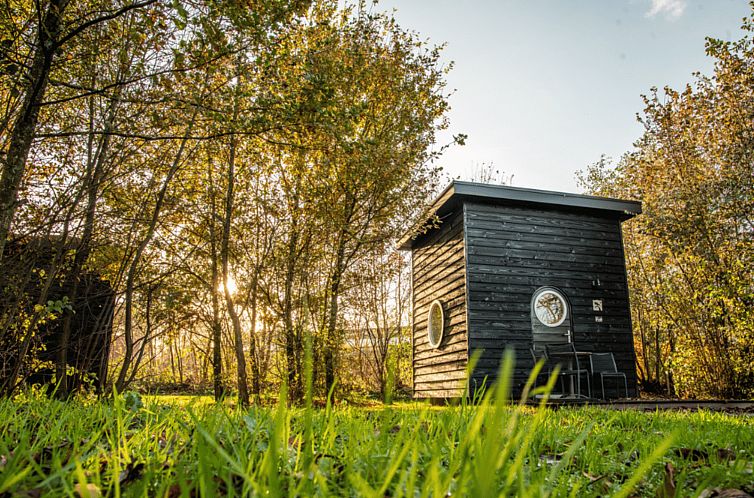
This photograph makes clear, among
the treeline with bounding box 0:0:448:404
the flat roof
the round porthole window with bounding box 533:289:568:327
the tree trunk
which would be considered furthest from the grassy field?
the round porthole window with bounding box 533:289:568:327

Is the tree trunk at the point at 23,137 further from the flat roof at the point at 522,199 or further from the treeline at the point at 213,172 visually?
the flat roof at the point at 522,199

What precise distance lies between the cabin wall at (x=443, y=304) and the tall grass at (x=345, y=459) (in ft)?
23.6

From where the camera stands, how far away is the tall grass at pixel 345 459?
2.28ft

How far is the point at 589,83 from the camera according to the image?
6742 mm

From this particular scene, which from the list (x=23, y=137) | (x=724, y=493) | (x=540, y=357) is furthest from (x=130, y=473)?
(x=540, y=357)

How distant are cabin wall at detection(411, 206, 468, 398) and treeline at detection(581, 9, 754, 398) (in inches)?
163

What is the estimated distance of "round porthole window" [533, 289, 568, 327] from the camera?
9352 mm

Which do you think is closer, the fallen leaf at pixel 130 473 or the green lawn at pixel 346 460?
the green lawn at pixel 346 460

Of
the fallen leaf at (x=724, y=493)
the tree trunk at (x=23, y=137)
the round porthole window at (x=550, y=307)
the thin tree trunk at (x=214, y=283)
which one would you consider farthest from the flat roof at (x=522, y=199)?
the fallen leaf at (x=724, y=493)

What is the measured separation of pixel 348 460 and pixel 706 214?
11.0 meters

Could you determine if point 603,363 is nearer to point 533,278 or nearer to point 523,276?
point 533,278

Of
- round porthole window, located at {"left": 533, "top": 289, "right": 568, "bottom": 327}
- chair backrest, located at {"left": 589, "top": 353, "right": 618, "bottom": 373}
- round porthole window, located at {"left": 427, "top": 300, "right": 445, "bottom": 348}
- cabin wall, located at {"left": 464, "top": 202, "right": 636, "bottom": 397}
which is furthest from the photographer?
round porthole window, located at {"left": 427, "top": 300, "right": 445, "bottom": 348}

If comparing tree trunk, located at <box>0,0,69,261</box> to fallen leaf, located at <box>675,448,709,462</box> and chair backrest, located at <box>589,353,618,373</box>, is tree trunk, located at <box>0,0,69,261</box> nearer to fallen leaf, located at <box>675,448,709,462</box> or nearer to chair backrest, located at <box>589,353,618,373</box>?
fallen leaf, located at <box>675,448,709,462</box>

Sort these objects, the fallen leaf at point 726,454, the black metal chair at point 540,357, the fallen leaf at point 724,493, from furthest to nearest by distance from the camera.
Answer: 1. the black metal chair at point 540,357
2. the fallen leaf at point 726,454
3. the fallen leaf at point 724,493
